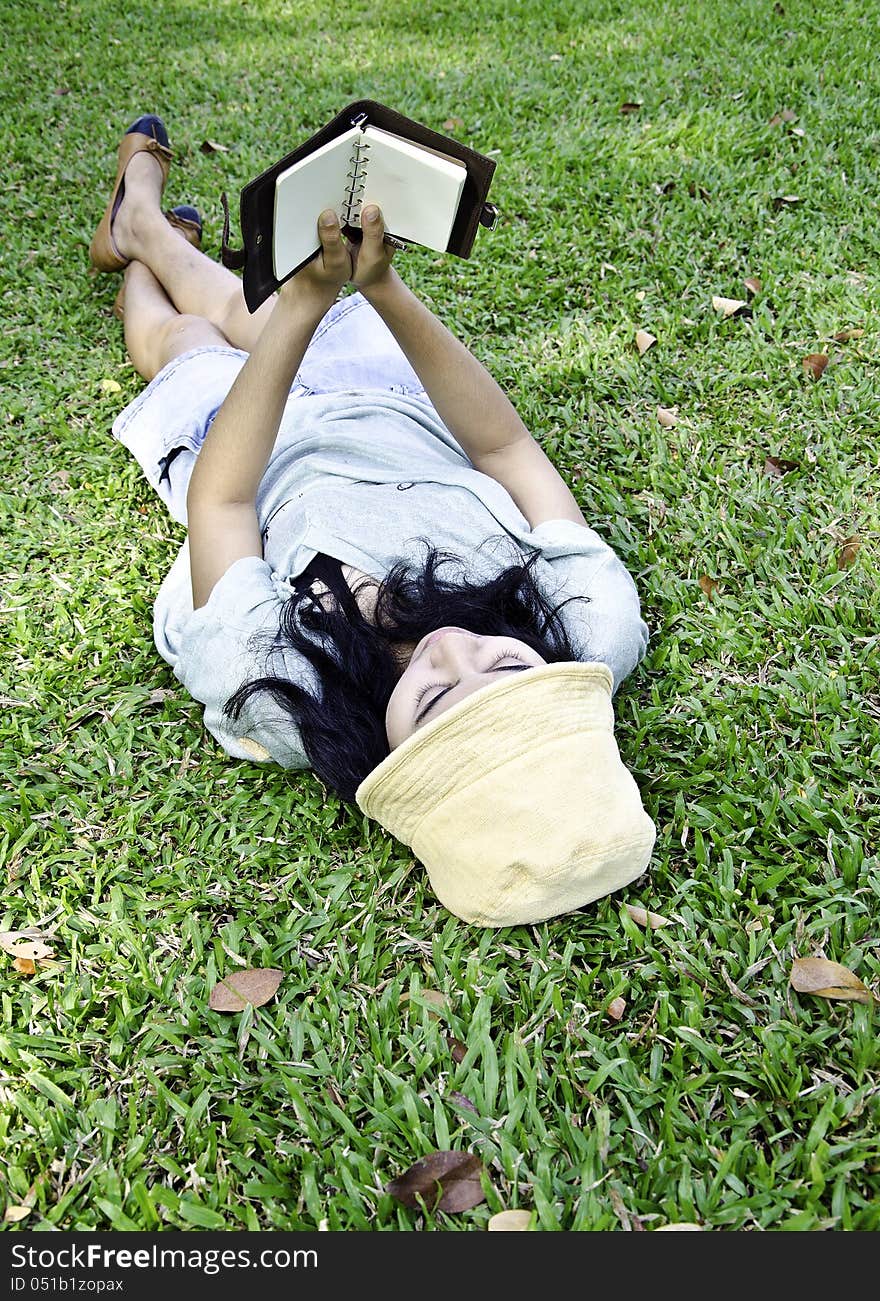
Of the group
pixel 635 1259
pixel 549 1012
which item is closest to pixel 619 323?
pixel 549 1012

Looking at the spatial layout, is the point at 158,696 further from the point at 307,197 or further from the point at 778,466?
the point at 778,466

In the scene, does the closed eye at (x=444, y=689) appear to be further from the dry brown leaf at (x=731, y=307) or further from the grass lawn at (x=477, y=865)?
the dry brown leaf at (x=731, y=307)

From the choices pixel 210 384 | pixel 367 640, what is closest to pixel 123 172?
pixel 210 384

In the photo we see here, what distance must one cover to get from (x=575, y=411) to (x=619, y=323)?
55 cm

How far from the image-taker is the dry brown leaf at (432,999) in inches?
72.9

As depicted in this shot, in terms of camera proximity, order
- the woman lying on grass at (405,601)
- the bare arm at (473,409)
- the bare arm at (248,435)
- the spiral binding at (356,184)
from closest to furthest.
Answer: the woman lying on grass at (405,601), the spiral binding at (356,184), the bare arm at (248,435), the bare arm at (473,409)

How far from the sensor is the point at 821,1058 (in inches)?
68.0

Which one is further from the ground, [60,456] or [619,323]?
[619,323]

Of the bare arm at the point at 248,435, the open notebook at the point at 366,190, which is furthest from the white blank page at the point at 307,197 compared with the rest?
the bare arm at the point at 248,435

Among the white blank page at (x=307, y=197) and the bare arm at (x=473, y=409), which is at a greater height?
the white blank page at (x=307, y=197)

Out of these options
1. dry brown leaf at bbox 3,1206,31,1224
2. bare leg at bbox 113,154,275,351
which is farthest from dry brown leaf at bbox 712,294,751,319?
dry brown leaf at bbox 3,1206,31,1224

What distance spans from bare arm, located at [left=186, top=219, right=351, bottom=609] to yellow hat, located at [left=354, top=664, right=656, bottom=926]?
827mm

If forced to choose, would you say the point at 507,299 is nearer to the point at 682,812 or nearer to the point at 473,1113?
the point at 682,812

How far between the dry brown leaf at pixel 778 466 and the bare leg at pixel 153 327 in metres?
1.79
